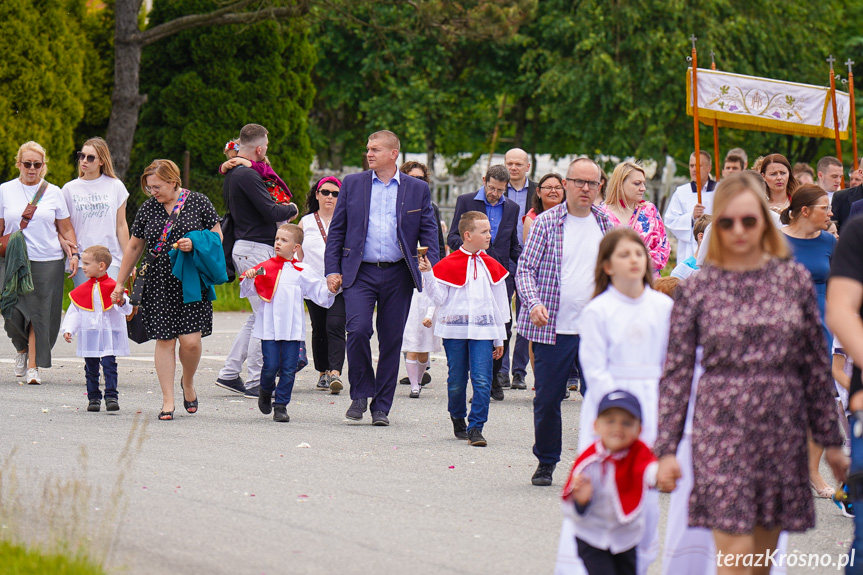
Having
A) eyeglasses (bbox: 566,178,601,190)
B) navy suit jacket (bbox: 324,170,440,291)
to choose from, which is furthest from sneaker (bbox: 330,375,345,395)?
eyeglasses (bbox: 566,178,601,190)

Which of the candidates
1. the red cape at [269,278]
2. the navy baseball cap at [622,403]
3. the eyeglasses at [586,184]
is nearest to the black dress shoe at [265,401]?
the red cape at [269,278]

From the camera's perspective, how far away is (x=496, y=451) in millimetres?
8414

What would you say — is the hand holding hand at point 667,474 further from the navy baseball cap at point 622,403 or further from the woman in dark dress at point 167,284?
the woman in dark dress at point 167,284

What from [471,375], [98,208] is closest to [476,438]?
[471,375]

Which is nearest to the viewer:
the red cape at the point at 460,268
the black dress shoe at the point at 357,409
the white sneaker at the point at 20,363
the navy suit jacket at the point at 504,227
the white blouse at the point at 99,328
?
the red cape at the point at 460,268

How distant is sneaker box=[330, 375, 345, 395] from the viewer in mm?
11008

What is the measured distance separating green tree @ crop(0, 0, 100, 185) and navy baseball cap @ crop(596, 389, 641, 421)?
54.8ft

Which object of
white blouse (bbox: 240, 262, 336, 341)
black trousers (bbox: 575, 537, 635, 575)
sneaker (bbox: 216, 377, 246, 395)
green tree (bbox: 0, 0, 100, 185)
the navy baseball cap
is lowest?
black trousers (bbox: 575, 537, 635, 575)

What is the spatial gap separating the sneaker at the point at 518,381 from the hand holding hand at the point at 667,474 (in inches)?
290

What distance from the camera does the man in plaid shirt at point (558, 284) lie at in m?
7.16

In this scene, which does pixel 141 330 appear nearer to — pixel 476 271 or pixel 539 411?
pixel 476 271

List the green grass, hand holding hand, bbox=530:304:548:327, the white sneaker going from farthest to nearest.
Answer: the white sneaker → hand holding hand, bbox=530:304:548:327 → the green grass

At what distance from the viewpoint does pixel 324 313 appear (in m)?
11.3

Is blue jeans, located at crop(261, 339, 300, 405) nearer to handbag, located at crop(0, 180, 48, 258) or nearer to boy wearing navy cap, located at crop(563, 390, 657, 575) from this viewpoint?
handbag, located at crop(0, 180, 48, 258)
